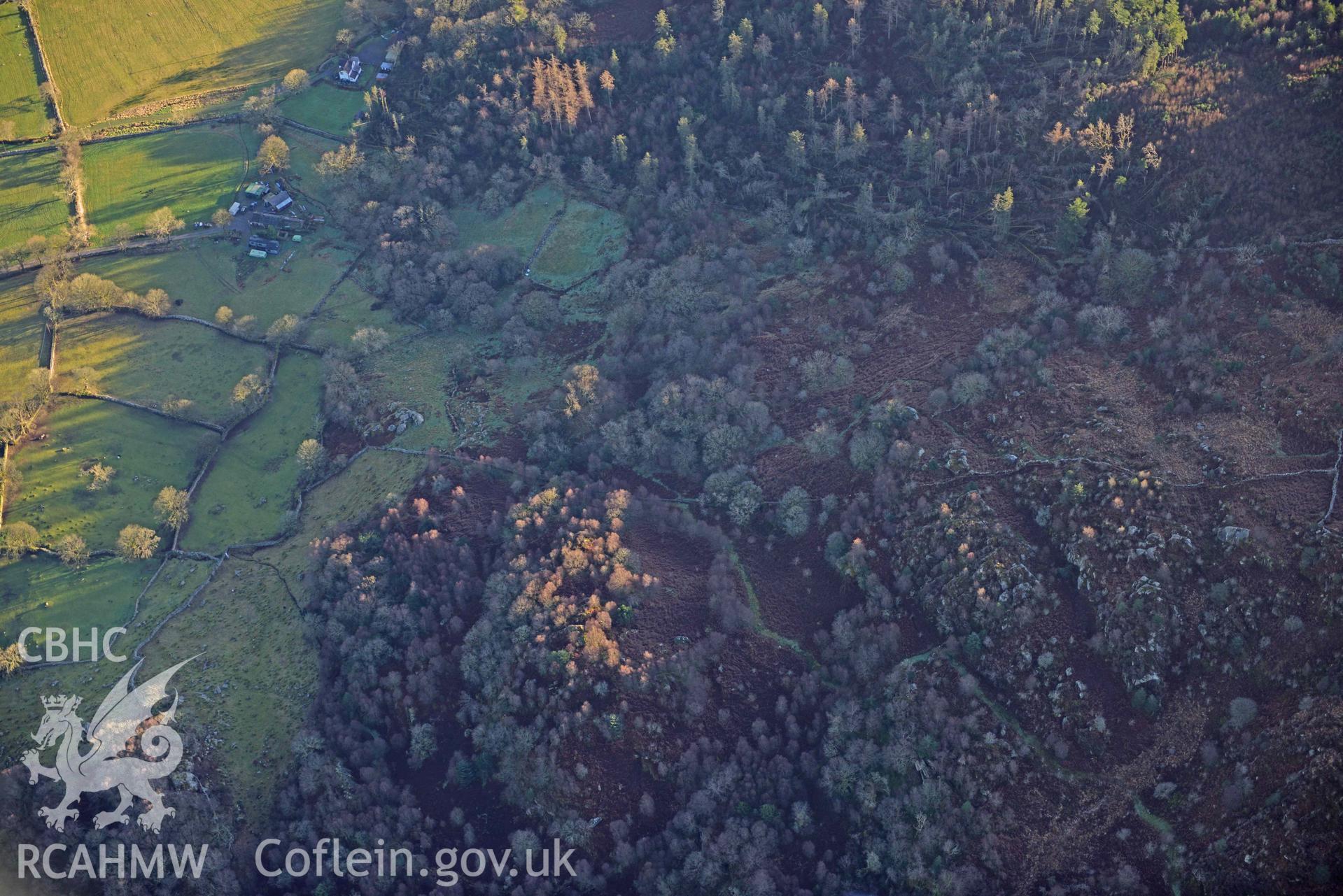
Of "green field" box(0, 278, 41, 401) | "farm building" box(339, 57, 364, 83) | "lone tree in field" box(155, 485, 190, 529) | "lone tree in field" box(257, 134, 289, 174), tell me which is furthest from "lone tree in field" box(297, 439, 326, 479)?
"farm building" box(339, 57, 364, 83)

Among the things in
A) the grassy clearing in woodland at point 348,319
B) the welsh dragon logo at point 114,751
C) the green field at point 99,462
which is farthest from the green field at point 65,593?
the grassy clearing in woodland at point 348,319

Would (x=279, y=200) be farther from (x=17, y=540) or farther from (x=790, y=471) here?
(x=790, y=471)

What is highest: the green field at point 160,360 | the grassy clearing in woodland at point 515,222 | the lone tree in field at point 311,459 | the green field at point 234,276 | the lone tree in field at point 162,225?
the lone tree in field at point 162,225

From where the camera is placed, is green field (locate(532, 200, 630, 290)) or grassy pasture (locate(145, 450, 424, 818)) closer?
grassy pasture (locate(145, 450, 424, 818))

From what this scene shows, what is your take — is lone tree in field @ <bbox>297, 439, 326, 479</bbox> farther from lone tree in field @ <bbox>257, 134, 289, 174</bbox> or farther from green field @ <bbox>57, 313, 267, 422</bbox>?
lone tree in field @ <bbox>257, 134, 289, 174</bbox>

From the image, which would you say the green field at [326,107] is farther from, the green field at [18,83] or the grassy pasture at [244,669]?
the grassy pasture at [244,669]

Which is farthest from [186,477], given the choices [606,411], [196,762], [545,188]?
[545,188]
